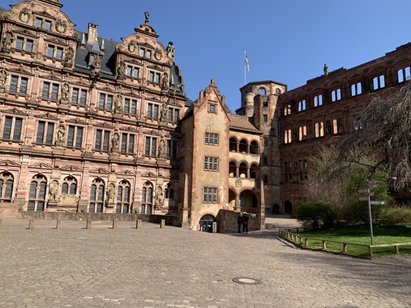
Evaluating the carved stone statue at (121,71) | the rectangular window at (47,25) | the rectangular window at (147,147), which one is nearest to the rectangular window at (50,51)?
the rectangular window at (47,25)

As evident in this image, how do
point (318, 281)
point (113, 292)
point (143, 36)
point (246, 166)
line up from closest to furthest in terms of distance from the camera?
point (113, 292) < point (318, 281) < point (143, 36) < point (246, 166)

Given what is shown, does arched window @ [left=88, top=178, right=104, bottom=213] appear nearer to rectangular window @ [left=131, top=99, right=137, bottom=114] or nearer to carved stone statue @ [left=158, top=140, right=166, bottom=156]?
carved stone statue @ [left=158, top=140, right=166, bottom=156]

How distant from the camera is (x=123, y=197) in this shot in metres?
34.8

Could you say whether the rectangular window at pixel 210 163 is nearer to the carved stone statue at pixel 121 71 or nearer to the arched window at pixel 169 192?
the arched window at pixel 169 192

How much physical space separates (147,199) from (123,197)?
2864 millimetres

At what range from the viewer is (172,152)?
39.0m

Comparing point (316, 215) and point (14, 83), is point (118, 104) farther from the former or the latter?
point (316, 215)

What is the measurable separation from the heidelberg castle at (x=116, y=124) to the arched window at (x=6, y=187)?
0.27ft

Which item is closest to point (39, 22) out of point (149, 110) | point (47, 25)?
point (47, 25)

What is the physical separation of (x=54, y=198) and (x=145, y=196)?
980 cm

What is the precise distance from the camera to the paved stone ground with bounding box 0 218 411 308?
22.7 ft

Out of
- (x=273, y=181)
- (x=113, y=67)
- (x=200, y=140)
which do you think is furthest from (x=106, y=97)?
(x=273, y=181)

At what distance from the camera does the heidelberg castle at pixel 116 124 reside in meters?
30.5

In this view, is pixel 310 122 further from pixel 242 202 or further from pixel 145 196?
pixel 145 196
